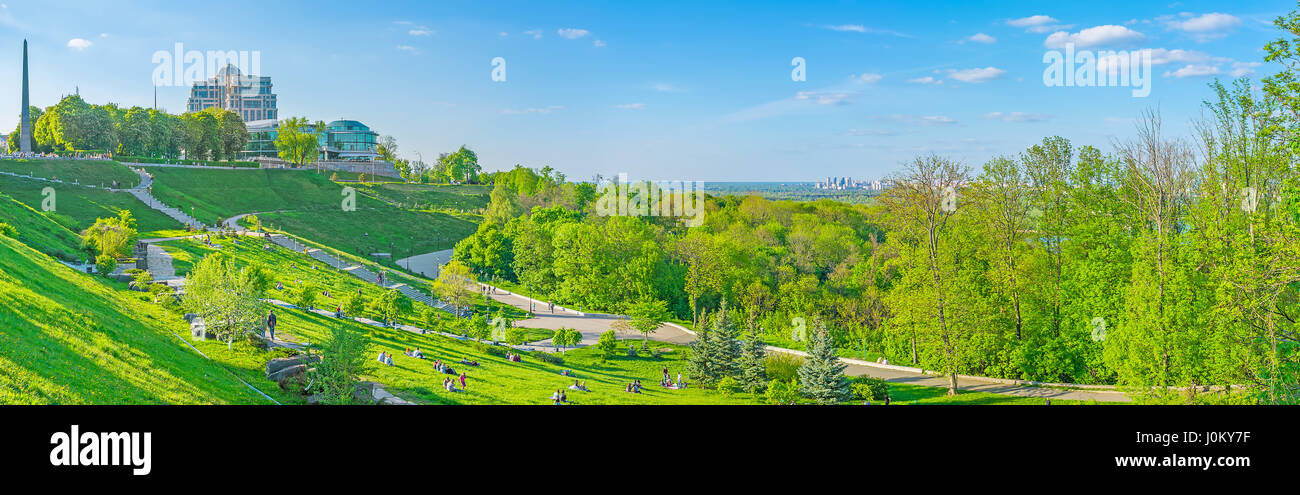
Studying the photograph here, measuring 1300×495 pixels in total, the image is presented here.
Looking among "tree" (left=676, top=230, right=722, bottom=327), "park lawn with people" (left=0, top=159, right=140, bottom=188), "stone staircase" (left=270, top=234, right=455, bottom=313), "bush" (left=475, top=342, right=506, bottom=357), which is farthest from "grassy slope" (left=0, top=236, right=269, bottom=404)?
"park lawn with people" (left=0, top=159, right=140, bottom=188)

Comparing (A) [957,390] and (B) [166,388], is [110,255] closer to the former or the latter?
(B) [166,388]

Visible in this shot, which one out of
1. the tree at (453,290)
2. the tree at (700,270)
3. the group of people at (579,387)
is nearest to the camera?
the group of people at (579,387)

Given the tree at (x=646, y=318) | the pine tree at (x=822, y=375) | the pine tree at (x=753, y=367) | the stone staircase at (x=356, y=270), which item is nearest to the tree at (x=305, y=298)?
the stone staircase at (x=356, y=270)

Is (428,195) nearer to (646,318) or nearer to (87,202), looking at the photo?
(87,202)

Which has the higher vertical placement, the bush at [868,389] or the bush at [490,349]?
the bush at [490,349]

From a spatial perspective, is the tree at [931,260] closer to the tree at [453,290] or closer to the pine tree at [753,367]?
the pine tree at [753,367]
